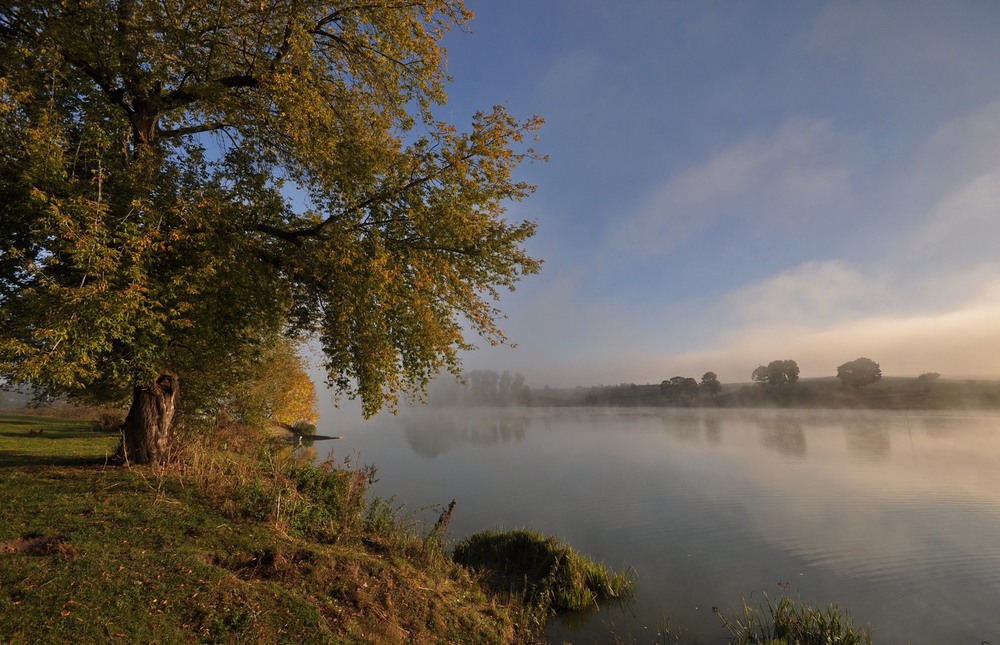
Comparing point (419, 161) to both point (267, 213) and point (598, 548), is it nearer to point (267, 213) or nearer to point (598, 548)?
point (267, 213)

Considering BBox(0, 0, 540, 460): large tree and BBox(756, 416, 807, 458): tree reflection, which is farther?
BBox(756, 416, 807, 458): tree reflection

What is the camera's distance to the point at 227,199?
11.8m

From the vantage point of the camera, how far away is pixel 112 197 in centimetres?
976

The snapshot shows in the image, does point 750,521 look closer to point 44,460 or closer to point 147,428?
point 147,428

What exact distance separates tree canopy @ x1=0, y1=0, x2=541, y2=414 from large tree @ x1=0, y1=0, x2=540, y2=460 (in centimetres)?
6

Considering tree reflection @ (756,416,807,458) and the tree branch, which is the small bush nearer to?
the tree branch

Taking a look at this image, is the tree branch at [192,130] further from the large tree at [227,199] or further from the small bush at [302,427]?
the small bush at [302,427]

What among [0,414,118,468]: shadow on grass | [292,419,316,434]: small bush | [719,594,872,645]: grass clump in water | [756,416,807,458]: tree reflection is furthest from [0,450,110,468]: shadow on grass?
→ [756,416,807,458]: tree reflection

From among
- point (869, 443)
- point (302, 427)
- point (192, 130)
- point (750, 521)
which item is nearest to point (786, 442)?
point (869, 443)

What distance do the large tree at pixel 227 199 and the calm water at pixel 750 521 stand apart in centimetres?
935

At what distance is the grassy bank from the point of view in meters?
5.57

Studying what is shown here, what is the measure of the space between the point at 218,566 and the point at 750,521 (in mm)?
20647

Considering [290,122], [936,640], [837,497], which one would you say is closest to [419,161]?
[290,122]

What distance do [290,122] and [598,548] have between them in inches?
662
